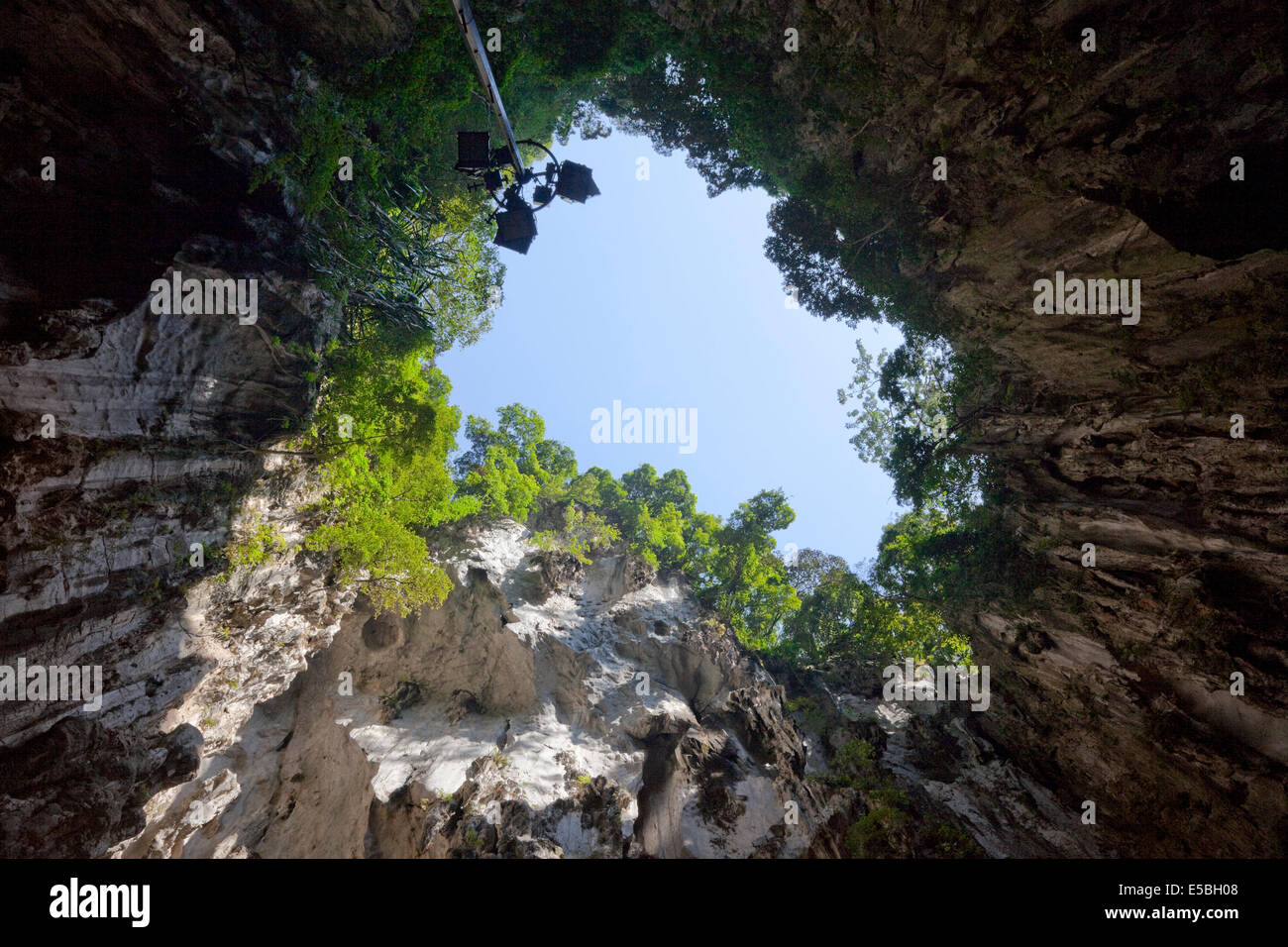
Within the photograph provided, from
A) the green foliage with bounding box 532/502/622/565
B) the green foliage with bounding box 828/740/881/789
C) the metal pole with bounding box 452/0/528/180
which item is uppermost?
Answer: the metal pole with bounding box 452/0/528/180

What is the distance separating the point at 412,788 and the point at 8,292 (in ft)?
44.1

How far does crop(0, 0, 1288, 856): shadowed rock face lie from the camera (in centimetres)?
659

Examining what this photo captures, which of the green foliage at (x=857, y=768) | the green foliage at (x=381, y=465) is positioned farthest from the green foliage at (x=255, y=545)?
the green foliage at (x=857, y=768)

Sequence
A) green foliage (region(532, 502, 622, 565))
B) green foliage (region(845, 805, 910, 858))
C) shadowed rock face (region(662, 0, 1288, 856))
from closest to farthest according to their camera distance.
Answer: shadowed rock face (region(662, 0, 1288, 856)) → green foliage (region(845, 805, 910, 858)) → green foliage (region(532, 502, 622, 565))

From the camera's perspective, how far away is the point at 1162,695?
961cm

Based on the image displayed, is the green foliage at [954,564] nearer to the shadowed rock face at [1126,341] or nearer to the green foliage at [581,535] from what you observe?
the shadowed rock face at [1126,341]

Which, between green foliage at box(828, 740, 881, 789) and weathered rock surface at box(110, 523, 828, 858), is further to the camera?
green foliage at box(828, 740, 881, 789)

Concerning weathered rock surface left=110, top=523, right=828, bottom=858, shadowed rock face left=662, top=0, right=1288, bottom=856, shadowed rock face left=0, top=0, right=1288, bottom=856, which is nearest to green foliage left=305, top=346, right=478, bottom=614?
shadowed rock face left=0, top=0, right=1288, bottom=856

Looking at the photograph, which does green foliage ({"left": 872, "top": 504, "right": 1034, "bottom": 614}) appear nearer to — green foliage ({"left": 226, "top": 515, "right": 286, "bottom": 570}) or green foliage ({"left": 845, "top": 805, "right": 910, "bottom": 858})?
green foliage ({"left": 845, "top": 805, "right": 910, "bottom": 858})

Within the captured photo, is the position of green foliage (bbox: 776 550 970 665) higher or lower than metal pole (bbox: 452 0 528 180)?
lower

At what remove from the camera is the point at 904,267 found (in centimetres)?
1362

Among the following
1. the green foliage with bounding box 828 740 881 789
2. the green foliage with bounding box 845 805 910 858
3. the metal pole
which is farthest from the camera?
the green foliage with bounding box 828 740 881 789

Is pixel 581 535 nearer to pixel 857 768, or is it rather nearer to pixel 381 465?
pixel 381 465

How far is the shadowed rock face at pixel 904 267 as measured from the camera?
6594mm
